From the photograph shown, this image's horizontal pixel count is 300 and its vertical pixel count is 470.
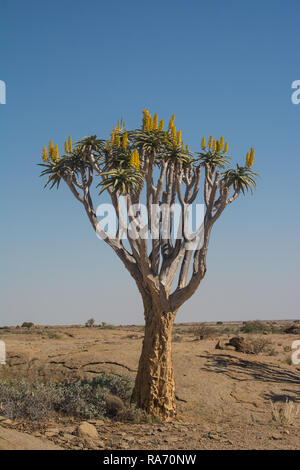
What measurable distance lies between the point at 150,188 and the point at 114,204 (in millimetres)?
995

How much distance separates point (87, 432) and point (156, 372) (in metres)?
2.61

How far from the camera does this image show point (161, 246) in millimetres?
11656

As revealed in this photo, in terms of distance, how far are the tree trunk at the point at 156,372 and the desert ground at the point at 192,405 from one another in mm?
455

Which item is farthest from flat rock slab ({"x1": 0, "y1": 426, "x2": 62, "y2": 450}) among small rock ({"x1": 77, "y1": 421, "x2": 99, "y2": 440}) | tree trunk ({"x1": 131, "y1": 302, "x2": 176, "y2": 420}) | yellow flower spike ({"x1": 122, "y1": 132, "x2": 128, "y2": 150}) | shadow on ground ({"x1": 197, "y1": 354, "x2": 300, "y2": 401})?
shadow on ground ({"x1": 197, "y1": 354, "x2": 300, "y2": 401})

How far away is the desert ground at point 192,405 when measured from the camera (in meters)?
8.45

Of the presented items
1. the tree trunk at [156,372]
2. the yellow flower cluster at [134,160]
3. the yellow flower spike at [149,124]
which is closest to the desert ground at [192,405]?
the tree trunk at [156,372]

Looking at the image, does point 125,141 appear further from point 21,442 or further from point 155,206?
point 21,442

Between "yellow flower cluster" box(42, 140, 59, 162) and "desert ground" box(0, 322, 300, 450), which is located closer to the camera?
"desert ground" box(0, 322, 300, 450)

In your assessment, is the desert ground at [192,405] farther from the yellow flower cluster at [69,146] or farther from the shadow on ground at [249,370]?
the yellow flower cluster at [69,146]

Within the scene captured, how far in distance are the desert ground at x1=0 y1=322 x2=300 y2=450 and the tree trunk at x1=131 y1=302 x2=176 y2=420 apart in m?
0.46

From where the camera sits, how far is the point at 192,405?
11.7 meters

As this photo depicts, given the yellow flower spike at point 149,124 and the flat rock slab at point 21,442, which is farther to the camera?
the yellow flower spike at point 149,124

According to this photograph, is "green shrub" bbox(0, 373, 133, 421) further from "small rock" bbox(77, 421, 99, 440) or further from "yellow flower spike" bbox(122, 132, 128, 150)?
"yellow flower spike" bbox(122, 132, 128, 150)

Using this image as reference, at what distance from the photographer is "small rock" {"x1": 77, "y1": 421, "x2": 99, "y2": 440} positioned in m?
8.39
